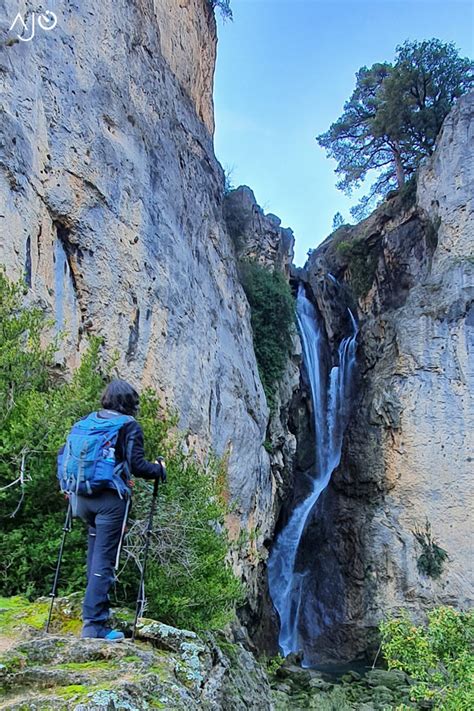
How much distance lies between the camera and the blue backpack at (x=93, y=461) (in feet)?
12.7

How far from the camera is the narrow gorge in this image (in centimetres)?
916

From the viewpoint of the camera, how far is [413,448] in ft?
61.1

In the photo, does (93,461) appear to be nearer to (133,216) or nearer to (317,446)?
(133,216)

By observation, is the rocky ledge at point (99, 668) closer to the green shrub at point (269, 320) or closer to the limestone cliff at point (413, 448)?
the limestone cliff at point (413, 448)

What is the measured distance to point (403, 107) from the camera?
26.1 metres

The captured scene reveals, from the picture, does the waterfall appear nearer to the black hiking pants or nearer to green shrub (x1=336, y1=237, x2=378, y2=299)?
green shrub (x1=336, y1=237, x2=378, y2=299)

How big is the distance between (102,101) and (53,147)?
228cm

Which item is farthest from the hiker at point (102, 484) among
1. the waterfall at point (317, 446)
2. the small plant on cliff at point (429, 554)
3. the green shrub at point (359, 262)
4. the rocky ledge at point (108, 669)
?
the green shrub at point (359, 262)

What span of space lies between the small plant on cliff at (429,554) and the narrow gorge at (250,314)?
0.19 metres

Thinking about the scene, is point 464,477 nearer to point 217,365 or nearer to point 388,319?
point 388,319

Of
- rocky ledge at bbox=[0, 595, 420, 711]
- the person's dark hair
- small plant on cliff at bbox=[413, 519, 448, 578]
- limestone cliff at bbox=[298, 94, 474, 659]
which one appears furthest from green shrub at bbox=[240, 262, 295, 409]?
the person's dark hair

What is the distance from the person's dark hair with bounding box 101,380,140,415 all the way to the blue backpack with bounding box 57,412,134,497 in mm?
240

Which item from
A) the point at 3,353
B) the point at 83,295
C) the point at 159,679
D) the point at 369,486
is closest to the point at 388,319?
the point at 369,486

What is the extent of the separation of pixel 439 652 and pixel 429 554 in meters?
10.0
